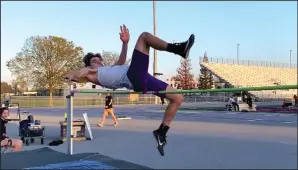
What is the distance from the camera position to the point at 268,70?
131ft

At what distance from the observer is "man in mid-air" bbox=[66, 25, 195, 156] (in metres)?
4.19

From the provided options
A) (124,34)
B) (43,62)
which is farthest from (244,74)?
(124,34)

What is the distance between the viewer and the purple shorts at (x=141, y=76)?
4336mm

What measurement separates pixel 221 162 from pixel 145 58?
1.42m

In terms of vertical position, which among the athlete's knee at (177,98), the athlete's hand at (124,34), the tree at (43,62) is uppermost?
the tree at (43,62)

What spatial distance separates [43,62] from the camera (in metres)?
34.7

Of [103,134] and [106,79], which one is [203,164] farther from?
[103,134]

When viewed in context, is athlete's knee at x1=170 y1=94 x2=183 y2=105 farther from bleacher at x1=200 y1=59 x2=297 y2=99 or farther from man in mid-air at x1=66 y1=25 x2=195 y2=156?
bleacher at x1=200 y1=59 x2=297 y2=99

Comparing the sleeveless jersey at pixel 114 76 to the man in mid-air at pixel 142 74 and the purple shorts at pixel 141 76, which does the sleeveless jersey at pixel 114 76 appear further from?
the purple shorts at pixel 141 76

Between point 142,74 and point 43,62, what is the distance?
31748mm

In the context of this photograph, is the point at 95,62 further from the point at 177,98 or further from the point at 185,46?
the point at 185,46

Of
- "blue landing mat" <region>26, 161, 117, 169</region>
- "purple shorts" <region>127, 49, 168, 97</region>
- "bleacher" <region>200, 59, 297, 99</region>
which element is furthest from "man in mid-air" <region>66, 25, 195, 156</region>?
"bleacher" <region>200, 59, 297, 99</region>

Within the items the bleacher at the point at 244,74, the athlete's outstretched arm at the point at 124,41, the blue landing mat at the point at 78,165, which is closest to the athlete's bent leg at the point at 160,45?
the athlete's outstretched arm at the point at 124,41

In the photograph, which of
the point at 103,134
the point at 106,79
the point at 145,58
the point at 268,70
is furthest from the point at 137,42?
the point at 268,70
